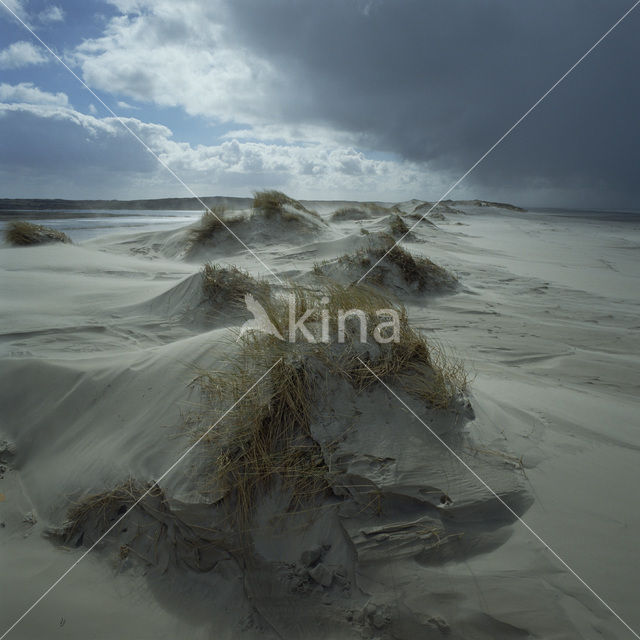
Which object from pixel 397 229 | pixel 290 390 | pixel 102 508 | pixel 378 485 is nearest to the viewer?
pixel 378 485

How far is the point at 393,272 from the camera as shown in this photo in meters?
6.06

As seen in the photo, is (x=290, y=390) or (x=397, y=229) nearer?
(x=290, y=390)

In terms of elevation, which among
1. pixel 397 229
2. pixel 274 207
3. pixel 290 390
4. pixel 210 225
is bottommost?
pixel 290 390

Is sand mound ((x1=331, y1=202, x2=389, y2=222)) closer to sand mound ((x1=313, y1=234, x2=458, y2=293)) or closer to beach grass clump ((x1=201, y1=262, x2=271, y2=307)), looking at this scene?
sand mound ((x1=313, y1=234, x2=458, y2=293))

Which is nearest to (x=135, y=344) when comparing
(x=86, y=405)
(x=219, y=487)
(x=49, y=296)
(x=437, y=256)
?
(x=86, y=405)

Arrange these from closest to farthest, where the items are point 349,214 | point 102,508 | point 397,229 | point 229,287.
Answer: point 102,508 → point 229,287 → point 397,229 → point 349,214

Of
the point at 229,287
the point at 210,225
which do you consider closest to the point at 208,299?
the point at 229,287

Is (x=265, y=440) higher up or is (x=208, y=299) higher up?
(x=208, y=299)

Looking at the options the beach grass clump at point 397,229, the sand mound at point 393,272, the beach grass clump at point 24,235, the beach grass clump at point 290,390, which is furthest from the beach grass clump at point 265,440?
the beach grass clump at point 24,235

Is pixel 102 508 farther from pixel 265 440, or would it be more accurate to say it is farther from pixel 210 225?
pixel 210 225

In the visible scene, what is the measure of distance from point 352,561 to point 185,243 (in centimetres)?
861

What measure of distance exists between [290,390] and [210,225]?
7.68m

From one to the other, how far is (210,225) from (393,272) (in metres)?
4.89

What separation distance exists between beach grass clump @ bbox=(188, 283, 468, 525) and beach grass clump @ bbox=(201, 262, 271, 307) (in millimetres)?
2112
